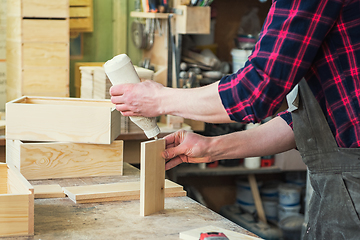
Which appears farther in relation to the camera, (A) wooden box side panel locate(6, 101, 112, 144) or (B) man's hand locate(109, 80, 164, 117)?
(A) wooden box side panel locate(6, 101, 112, 144)

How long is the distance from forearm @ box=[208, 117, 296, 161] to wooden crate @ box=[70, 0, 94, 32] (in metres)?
1.75

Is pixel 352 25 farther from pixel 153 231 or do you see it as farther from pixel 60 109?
pixel 60 109

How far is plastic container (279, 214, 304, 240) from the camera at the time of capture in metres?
3.09

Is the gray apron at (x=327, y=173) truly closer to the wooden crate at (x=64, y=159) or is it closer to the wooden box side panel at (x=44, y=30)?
the wooden crate at (x=64, y=159)

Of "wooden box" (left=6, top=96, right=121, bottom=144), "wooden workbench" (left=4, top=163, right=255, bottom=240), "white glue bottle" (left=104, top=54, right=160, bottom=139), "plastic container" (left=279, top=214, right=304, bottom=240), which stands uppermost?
"white glue bottle" (left=104, top=54, right=160, bottom=139)

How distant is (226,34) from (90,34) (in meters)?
1.01

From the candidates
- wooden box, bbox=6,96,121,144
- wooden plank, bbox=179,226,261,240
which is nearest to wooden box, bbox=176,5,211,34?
wooden box, bbox=6,96,121,144

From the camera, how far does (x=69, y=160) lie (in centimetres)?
165

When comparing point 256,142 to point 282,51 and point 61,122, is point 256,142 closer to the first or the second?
point 282,51

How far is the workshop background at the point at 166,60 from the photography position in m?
2.45

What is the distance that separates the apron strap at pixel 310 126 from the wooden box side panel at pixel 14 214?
74 centimetres

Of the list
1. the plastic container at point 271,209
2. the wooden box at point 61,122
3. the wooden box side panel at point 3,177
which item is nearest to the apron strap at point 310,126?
the wooden box at point 61,122

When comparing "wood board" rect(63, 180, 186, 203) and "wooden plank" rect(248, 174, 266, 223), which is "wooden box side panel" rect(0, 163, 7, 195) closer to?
"wood board" rect(63, 180, 186, 203)

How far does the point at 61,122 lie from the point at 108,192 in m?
0.36
